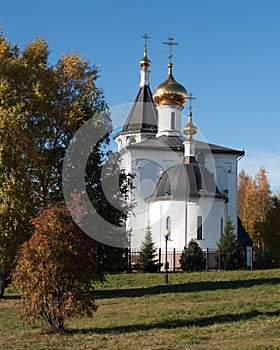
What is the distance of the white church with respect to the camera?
35.3 meters

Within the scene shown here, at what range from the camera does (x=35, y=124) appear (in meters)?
21.0

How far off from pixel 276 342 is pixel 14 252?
10337 mm

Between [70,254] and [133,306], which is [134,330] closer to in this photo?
[70,254]

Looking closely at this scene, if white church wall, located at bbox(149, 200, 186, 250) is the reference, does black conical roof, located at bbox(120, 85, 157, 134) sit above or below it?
above

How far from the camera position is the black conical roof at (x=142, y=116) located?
149ft

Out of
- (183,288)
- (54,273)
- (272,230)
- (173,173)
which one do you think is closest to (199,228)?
(173,173)

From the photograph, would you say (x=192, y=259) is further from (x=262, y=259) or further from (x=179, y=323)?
(x=179, y=323)

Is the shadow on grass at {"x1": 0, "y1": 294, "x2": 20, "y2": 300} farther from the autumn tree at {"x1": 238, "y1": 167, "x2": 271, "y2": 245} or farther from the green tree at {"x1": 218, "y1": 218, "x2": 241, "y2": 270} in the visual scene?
the autumn tree at {"x1": 238, "y1": 167, "x2": 271, "y2": 245}

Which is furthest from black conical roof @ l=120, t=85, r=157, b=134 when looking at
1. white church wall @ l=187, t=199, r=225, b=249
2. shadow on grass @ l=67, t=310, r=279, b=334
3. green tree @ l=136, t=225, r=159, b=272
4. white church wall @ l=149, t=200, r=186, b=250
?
shadow on grass @ l=67, t=310, r=279, b=334

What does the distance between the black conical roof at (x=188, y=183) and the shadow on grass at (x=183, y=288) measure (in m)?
12.5

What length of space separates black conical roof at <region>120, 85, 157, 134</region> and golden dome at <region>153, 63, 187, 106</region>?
2.34 m

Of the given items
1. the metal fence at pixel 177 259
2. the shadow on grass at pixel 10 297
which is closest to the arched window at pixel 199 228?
the metal fence at pixel 177 259

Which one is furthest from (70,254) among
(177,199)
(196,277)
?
(177,199)

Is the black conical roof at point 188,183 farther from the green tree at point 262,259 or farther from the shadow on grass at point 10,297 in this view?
the shadow on grass at point 10,297
